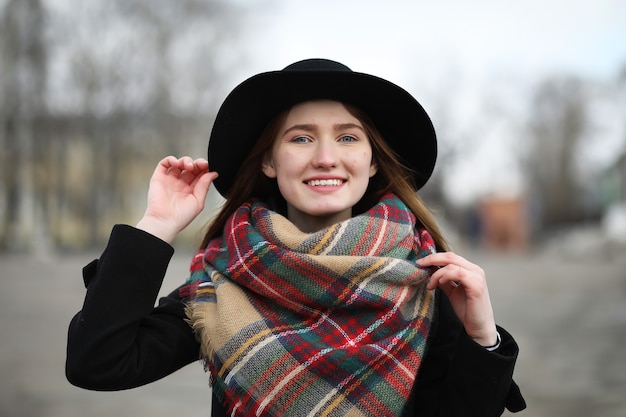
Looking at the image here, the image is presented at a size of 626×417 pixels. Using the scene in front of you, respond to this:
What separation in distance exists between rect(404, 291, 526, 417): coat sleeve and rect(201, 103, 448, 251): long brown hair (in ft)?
1.14

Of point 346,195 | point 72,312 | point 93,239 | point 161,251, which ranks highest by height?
point 346,195

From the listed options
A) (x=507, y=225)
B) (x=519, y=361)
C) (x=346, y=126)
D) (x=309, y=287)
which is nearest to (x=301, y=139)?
(x=346, y=126)

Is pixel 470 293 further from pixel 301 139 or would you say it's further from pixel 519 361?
pixel 519 361

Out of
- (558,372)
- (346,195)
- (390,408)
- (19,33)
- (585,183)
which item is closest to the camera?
(390,408)

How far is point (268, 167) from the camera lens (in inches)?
85.2

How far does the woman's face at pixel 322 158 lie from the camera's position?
1.94m

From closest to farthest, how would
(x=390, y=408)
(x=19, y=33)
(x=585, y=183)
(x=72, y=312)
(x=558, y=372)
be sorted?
(x=390, y=408) → (x=558, y=372) → (x=72, y=312) → (x=19, y=33) → (x=585, y=183)

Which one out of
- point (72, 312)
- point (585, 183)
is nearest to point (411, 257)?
point (72, 312)

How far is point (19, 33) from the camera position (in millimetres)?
22750

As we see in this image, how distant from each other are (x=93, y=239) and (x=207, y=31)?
10.1 m

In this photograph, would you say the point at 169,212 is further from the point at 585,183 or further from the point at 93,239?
the point at 585,183

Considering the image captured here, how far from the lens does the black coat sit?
5.57 feet

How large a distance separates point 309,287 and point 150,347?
0.50m

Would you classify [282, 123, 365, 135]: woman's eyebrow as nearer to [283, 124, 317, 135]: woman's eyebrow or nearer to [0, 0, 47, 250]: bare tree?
[283, 124, 317, 135]: woman's eyebrow
